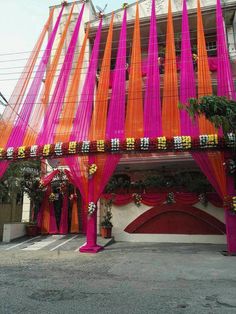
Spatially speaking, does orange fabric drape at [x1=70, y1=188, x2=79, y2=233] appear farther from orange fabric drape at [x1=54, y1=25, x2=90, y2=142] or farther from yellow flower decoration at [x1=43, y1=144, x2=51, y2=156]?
orange fabric drape at [x1=54, y1=25, x2=90, y2=142]

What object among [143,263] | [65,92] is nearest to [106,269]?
[143,263]

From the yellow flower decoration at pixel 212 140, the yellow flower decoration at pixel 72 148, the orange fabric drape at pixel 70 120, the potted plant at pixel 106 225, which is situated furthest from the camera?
the potted plant at pixel 106 225

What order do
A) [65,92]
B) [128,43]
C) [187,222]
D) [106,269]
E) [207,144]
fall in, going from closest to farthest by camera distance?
[106,269]
[207,144]
[65,92]
[187,222]
[128,43]

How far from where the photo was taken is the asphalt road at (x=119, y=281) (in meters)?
4.25

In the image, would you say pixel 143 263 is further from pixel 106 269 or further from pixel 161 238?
pixel 161 238

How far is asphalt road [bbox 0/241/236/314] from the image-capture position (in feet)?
Result: 13.9

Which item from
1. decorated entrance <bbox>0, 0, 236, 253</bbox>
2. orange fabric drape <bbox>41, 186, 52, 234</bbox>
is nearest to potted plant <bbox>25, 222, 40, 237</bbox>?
orange fabric drape <bbox>41, 186, 52, 234</bbox>

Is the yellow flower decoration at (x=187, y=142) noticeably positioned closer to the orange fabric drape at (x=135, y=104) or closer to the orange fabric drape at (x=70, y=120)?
the orange fabric drape at (x=135, y=104)

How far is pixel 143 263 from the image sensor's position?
7.45 meters

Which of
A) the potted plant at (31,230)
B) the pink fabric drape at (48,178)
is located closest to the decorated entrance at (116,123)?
the pink fabric drape at (48,178)

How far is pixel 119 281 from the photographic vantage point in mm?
5707

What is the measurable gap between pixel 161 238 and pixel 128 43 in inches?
360

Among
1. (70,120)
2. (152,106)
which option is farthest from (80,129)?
(152,106)

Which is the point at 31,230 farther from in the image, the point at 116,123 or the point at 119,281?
the point at 119,281
